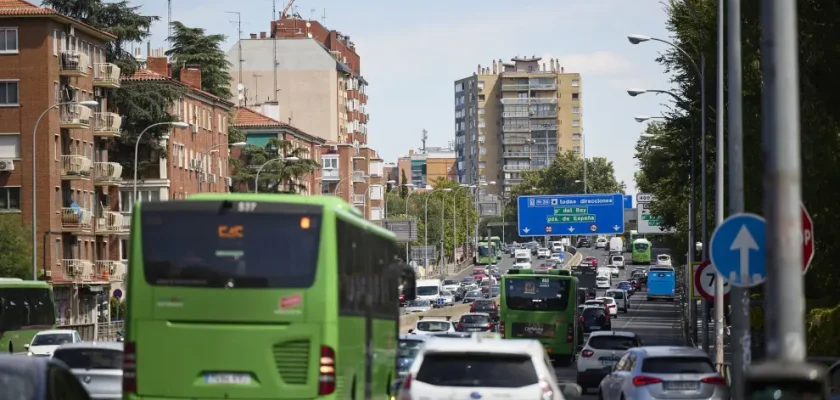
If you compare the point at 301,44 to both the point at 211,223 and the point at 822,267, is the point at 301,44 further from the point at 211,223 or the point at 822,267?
the point at 211,223

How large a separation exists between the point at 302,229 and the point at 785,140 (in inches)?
332

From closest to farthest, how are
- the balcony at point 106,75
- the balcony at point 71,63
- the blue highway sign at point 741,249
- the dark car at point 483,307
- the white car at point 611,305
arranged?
the blue highway sign at point 741,249, the balcony at point 71,63, the dark car at point 483,307, the balcony at point 106,75, the white car at point 611,305

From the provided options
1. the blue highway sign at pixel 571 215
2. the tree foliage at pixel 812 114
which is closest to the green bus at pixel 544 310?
the tree foliage at pixel 812 114

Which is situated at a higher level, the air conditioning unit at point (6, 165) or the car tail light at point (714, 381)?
the air conditioning unit at point (6, 165)

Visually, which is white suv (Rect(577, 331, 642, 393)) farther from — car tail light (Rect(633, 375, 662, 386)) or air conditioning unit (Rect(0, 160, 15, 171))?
air conditioning unit (Rect(0, 160, 15, 171))

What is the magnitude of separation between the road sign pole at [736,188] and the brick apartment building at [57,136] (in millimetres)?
52781

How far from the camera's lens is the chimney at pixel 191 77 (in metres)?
102

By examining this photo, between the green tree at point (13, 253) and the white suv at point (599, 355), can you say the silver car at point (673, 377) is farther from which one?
the green tree at point (13, 253)

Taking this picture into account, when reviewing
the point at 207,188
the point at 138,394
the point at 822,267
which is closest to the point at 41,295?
the point at 822,267

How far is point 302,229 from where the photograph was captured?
56.4 ft

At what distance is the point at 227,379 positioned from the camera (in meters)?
16.9

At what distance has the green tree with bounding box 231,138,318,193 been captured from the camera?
111500 mm

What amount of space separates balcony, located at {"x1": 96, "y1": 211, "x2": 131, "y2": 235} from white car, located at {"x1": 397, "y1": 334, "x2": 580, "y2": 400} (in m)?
71.7

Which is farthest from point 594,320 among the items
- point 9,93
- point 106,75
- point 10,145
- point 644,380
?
point 644,380
